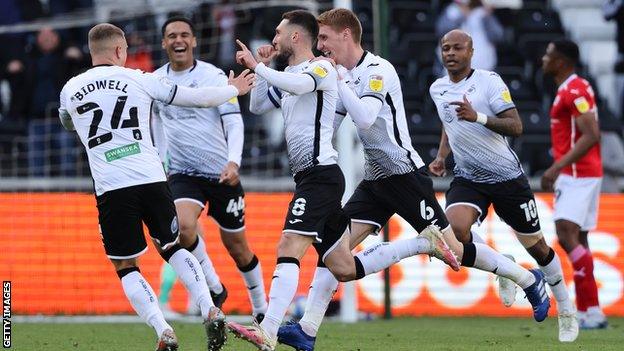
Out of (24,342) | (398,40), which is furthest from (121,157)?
(398,40)

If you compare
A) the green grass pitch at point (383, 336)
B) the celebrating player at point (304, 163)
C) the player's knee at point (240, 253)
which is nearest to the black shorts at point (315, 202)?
the celebrating player at point (304, 163)

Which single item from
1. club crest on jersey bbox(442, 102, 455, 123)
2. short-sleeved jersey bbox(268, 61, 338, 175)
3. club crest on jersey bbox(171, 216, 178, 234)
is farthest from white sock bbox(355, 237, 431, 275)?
club crest on jersey bbox(442, 102, 455, 123)

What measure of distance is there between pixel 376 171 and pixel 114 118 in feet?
6.99

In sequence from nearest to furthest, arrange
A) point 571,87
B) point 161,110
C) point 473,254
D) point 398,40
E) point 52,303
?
point 473,254, point 161,110, point 571,87, point 52,303, point 398,40

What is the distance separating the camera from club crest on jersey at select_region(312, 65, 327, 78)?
29.8 ft

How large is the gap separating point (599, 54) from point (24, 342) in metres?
12.8

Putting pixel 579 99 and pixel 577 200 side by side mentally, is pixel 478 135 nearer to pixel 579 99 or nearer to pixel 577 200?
pixel 579 99

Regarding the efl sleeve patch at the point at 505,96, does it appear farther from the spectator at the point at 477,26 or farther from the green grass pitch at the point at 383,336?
the spectator at the point at 477,26

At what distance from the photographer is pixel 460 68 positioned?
446 inches

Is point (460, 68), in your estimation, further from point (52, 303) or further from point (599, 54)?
point (599, 54)

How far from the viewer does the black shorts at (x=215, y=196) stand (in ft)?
39.0

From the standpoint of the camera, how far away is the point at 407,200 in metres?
10.2

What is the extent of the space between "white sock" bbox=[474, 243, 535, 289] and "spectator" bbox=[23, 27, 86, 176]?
25.1ft

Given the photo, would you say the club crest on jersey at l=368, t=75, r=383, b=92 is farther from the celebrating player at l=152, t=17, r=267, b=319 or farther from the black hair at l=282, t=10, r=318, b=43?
the celebrating player at l=152, t=17, r=267, b=319
